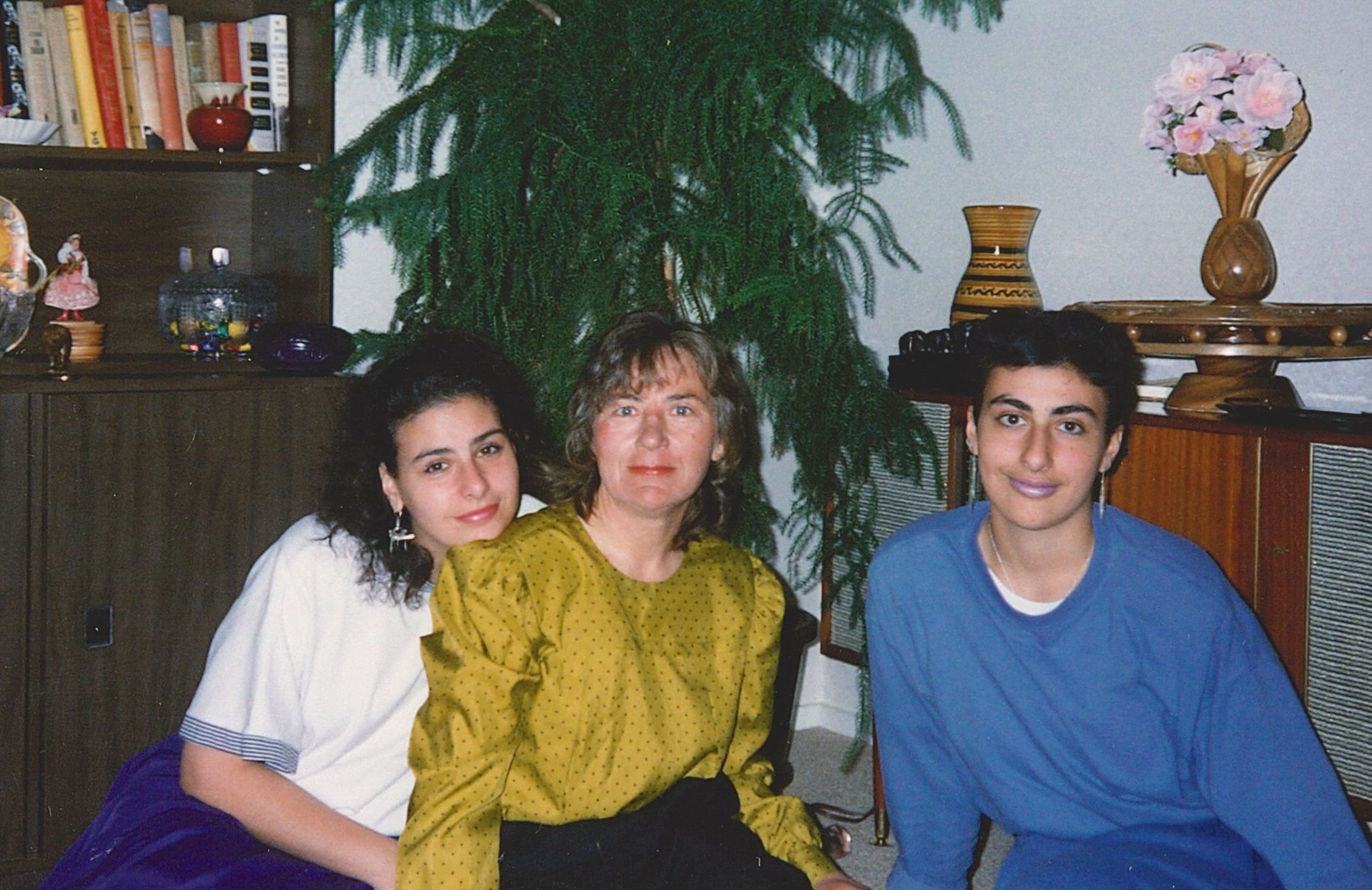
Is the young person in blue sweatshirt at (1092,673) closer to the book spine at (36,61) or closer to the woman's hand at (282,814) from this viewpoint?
the woman's hand at (282,814)

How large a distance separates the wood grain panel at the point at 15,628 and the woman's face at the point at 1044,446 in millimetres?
1488

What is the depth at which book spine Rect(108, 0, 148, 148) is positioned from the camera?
234cm

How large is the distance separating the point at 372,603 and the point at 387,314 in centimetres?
114

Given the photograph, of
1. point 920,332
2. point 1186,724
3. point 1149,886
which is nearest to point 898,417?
point 920,332

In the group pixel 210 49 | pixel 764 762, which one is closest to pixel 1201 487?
pixel 764 762

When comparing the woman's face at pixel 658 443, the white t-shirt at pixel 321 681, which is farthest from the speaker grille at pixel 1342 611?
the white t-shirt at pixel 321 681

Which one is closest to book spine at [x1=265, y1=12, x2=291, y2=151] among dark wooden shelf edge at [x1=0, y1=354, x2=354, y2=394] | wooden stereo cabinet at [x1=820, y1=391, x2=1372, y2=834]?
dark wooden shelf edge at [x1=0, y1=354, x2=354, y2=394]

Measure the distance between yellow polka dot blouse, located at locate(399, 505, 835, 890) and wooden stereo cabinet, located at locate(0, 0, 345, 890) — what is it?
31.2 inches

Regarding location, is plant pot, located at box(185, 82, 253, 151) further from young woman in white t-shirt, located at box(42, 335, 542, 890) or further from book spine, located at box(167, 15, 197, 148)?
young woman in white t-shirt, located at box(42, 335, 542, 890)

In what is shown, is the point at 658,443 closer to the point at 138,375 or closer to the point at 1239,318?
the point at 1239,318

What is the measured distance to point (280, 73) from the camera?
2428 mm

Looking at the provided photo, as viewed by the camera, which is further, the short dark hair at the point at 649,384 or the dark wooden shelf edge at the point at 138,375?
the dark wooden shelf edge at the point at 138,375

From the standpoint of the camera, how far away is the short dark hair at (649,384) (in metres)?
1.64

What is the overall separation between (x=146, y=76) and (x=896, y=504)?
1630mm
